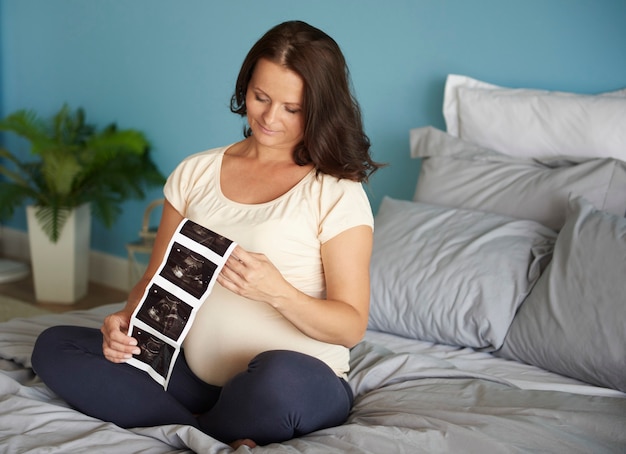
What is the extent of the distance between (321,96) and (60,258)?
242 cm

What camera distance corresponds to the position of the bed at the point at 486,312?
144cm

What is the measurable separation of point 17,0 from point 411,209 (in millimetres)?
2892

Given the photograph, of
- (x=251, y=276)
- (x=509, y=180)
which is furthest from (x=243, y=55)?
(x=251, y=276)

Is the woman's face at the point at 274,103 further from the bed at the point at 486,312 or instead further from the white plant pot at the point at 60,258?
the white plant pot at the point at 60,258

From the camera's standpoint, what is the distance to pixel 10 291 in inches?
150

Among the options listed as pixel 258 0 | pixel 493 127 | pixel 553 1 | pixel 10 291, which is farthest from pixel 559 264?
pixel 10 291

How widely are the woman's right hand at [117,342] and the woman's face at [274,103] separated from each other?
0.49 m

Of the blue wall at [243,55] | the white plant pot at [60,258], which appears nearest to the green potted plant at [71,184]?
the white plant pot at [60,258]

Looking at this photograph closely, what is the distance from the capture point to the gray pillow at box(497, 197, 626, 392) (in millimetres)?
1728

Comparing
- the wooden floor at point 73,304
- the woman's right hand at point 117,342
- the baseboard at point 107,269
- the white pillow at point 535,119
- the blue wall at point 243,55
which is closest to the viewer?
the woman's right hand at point 117,342

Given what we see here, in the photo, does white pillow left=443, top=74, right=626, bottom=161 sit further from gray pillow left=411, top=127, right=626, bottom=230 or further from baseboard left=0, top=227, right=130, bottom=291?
baseboard left=0, top=227, right=130, bottom=291

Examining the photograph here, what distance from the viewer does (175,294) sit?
1480 mm

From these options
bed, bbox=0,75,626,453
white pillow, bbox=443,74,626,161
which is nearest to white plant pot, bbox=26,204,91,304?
bed, bbox=0,75,626,453

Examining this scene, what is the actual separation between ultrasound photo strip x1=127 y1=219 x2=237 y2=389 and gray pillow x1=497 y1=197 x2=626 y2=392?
2.79ft
